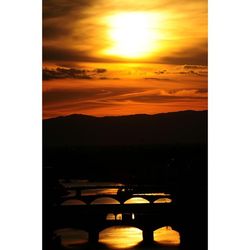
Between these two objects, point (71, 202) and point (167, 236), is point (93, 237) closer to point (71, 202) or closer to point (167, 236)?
point (71, 202)

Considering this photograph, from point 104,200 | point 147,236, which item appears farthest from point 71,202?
point 147,236

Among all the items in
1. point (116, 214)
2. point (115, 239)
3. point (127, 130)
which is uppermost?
point (127, 130)

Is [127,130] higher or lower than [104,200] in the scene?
higher

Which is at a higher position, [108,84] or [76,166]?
[108,84]
